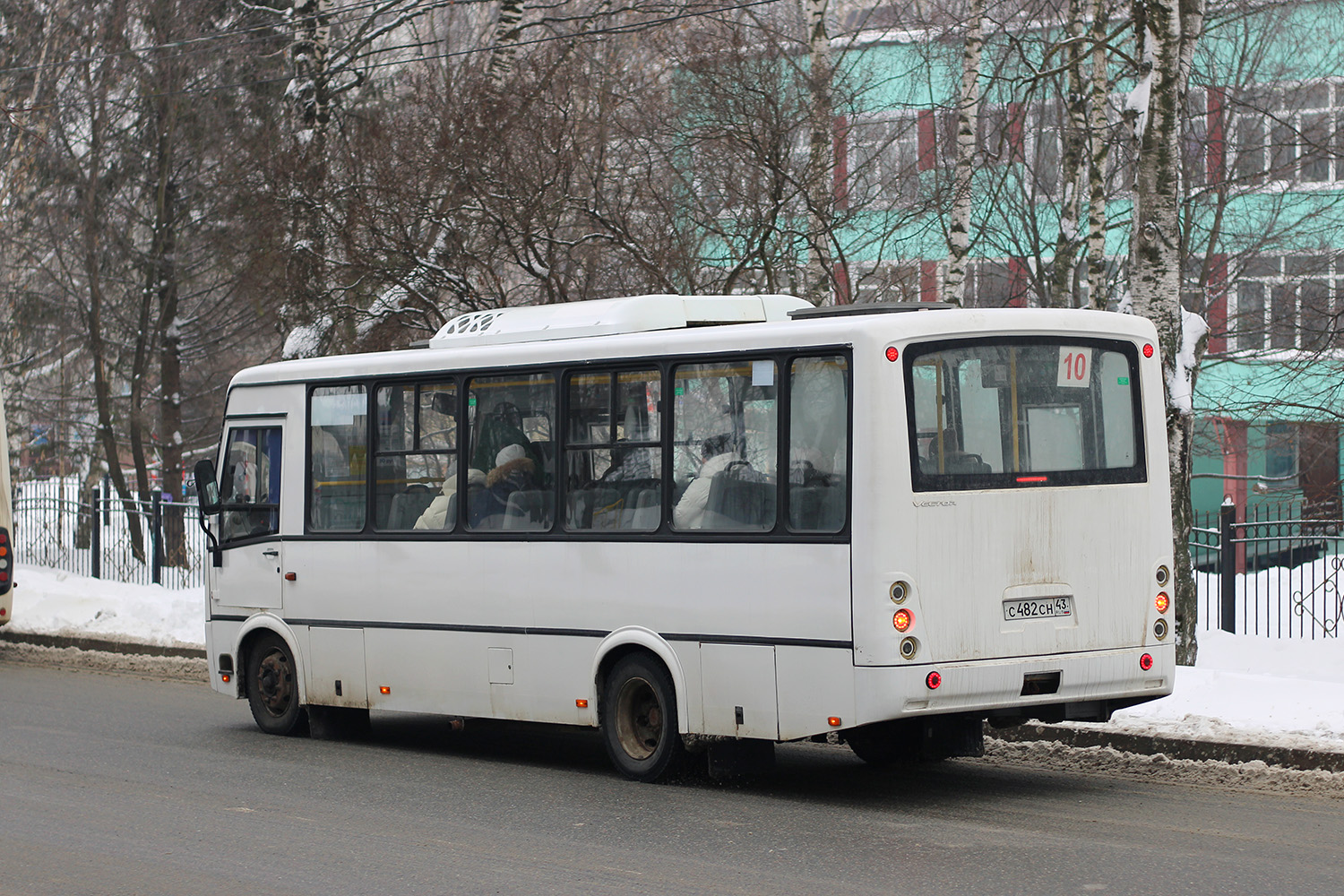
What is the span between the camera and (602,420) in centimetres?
997

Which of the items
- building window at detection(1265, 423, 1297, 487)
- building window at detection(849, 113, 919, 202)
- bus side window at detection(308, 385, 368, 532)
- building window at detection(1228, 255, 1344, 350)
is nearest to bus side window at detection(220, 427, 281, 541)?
bus side window at detection(308, 385, 368, 532)

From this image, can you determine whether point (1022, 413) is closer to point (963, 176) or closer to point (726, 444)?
point (726, 444)

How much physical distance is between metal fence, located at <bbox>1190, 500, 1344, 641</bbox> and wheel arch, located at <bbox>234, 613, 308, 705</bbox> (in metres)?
8.59

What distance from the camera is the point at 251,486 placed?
486 inches

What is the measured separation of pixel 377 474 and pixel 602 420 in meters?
2.06

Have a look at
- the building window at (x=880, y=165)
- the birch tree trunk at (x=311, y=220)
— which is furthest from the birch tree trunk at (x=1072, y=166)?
the birch tree trunk at (x=311, y=220)

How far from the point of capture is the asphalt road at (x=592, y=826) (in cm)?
709

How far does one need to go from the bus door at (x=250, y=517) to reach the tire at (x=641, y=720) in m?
3.24

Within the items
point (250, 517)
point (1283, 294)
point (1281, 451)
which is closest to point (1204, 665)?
point (250, 517)

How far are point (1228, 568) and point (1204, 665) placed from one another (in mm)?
1964

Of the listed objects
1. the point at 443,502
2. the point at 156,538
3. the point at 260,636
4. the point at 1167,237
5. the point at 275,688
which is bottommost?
the point at 275,688

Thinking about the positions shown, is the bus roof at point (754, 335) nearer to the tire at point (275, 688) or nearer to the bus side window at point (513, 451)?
the bus side window at point (513, 451)

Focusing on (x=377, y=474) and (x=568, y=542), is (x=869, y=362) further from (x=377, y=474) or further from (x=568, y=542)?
(x=377, y=474)

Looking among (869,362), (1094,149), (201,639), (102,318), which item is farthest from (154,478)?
(869,362)
